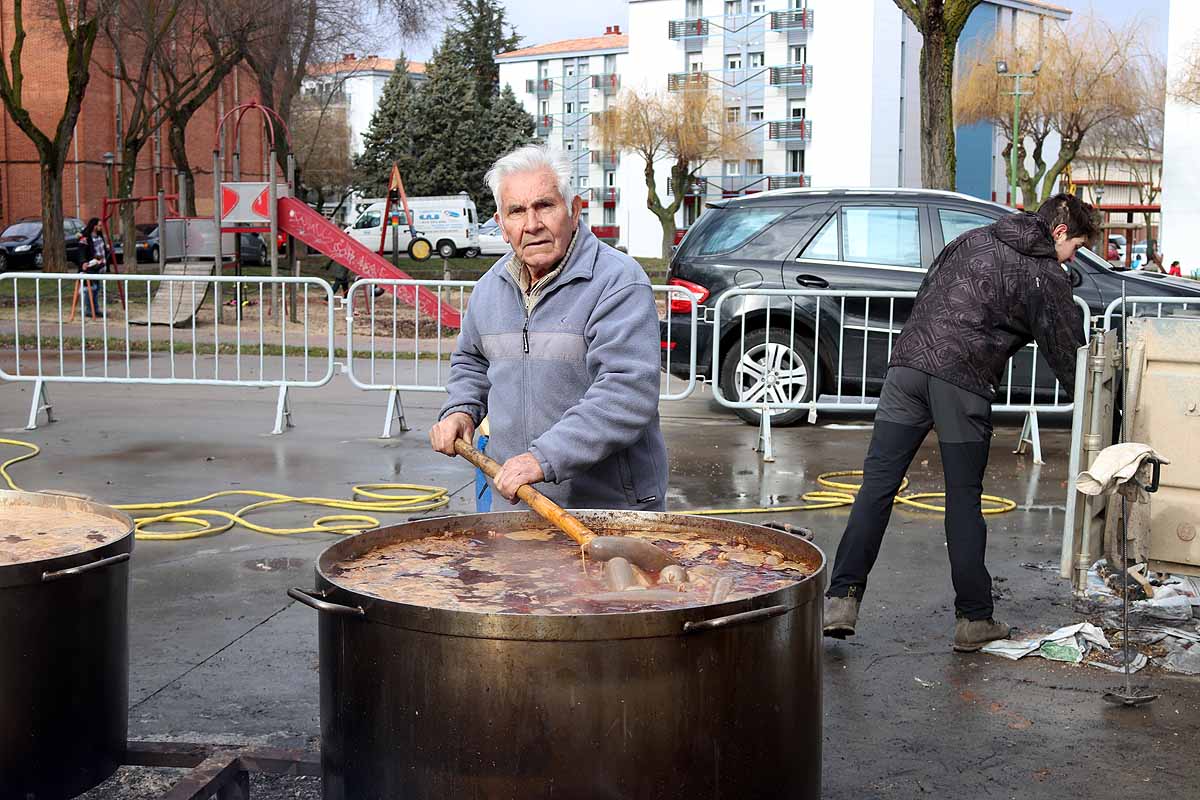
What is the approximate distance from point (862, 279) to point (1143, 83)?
53266mm

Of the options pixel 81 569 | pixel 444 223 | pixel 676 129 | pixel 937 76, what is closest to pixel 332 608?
pixel 81 569

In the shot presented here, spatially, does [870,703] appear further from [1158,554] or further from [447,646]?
[447,646]

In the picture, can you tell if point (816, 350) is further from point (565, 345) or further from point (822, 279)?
point (565, 345)

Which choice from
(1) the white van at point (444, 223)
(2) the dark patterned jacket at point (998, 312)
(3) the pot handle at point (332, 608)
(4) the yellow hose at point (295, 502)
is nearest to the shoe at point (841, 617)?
(2) the dark patterned jacket at point (998, 312)

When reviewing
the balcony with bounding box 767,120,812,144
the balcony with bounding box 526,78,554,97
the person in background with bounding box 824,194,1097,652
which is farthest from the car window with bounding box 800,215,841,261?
the balcony with bounding box 526,78,554,97

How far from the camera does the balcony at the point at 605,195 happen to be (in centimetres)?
8919

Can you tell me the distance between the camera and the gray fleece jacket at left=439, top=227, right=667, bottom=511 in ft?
11.2

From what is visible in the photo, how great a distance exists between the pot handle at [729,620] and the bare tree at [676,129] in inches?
2568

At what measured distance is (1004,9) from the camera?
8812 centimetres

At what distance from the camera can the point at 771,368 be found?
11.1 meters

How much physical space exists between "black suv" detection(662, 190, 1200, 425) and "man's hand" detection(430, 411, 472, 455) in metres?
7.19

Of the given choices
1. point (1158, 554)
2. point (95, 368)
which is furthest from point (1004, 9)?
point (1158, 554)

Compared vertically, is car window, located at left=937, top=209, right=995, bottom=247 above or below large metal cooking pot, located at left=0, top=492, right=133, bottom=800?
above

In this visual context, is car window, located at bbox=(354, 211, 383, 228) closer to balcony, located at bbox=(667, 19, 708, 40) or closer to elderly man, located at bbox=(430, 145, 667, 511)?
balcony, located at bbox=(667, 19, 708, 40)
